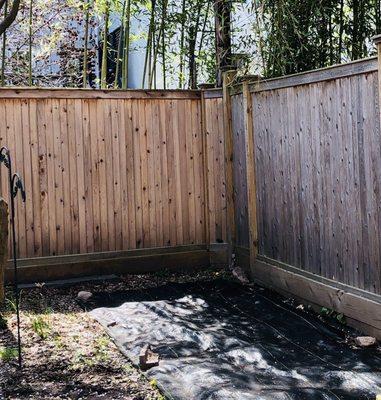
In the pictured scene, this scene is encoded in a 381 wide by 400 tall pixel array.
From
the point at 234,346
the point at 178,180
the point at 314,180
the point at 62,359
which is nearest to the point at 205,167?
the point at 178,180

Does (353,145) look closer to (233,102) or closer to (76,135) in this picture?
(233,102)

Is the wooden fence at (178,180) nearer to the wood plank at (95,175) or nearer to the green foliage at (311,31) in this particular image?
the wood plank at (95,175)

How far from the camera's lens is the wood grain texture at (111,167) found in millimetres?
6168

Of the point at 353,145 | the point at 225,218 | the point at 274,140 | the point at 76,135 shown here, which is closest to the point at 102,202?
the point at 76,135

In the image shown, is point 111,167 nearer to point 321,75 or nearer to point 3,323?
point 3,323

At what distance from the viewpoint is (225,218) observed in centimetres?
662

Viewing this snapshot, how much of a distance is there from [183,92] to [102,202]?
4.20ft

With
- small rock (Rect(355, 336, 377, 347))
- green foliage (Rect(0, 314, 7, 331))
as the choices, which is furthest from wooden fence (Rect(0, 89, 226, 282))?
small rock (Rect(355, 336, 377, 347))

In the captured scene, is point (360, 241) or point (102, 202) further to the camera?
point (102, 202)

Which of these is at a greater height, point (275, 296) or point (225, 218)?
point (225, 218)

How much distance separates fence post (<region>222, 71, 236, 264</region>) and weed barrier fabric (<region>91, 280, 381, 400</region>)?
0.75 m

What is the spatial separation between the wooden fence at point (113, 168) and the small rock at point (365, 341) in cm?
257

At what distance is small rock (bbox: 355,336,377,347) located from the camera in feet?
13.7

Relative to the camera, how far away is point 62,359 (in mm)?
4062
